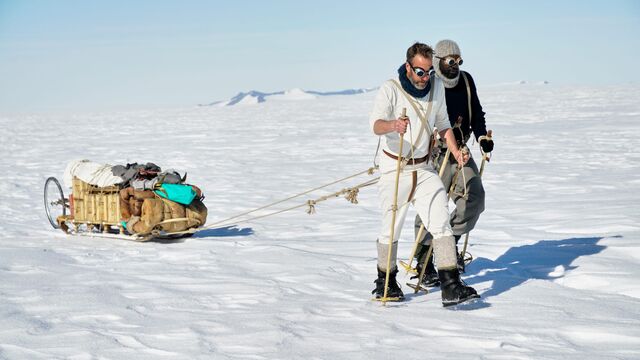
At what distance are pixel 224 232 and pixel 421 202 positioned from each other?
15.9 feet

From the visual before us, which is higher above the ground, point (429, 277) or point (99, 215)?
point (429, 277)

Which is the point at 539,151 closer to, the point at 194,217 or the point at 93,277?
the point at 194,217

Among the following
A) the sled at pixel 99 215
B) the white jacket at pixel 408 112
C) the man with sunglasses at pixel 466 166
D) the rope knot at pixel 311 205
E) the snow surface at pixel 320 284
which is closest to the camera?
the snow surface at pixel 320 284

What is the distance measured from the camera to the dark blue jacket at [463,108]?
20.1 feet

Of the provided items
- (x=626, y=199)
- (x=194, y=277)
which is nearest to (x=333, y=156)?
(x=626, y=199)

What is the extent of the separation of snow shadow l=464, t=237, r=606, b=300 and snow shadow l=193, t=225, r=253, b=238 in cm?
346

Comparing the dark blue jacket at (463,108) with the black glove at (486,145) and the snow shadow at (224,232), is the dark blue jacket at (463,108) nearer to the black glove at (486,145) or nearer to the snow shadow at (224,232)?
the black glove at (486,145)

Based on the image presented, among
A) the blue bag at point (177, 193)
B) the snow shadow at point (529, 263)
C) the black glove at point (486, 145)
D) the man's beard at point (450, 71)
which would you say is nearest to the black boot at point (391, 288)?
the snow shadow at point (529, 263)

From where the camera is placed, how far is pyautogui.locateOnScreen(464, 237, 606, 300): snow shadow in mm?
6343

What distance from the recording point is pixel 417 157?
5.35 m

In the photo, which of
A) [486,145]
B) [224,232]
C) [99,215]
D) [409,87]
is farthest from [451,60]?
[99,215]

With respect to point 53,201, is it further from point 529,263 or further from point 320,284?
point 529,263

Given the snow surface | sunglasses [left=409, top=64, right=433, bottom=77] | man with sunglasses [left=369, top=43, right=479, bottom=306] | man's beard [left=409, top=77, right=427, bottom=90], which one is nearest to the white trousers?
man with sunglasses [left=369, top=43, right=479, bottom=306]

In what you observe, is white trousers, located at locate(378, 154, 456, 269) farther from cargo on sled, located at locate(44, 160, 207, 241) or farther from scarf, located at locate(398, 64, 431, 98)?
cargo on sled, located at locate(44, 160, 207, 241)
